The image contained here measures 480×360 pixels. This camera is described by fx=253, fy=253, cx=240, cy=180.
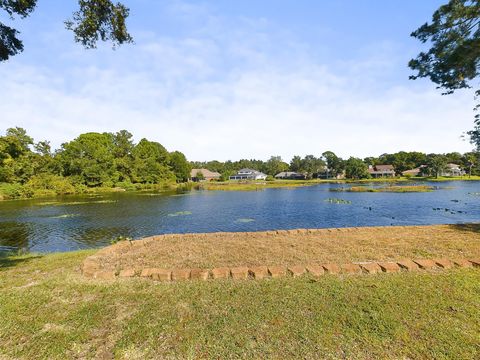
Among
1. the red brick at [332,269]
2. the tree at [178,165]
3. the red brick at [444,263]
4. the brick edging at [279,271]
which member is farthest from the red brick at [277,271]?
the tree at [178,165]

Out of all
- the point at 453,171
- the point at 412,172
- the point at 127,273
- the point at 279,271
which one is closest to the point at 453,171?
the point at 453,171

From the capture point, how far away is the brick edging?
5.40 metres

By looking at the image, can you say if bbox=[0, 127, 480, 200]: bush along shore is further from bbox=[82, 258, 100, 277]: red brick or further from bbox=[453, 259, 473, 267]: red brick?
bbox=[453, 259, 473, 267]: red brick

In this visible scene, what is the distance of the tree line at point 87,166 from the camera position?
4269 cm

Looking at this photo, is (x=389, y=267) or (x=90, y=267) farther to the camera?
(x=90, y=267)

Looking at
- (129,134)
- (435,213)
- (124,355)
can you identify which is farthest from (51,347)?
(129,134)

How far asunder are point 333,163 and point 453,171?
1562 inches

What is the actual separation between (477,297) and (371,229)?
20.0 ft

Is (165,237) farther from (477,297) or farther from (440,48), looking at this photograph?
(440,48)

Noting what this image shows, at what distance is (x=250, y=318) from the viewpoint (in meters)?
3.77

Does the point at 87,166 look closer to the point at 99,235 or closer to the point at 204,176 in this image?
the point at 99,235

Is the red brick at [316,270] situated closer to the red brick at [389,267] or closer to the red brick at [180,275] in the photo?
the red brick at [389,267]

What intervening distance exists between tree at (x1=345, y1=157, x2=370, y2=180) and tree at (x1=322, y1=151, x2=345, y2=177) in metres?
3.29

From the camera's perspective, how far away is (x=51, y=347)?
10.6 ft
